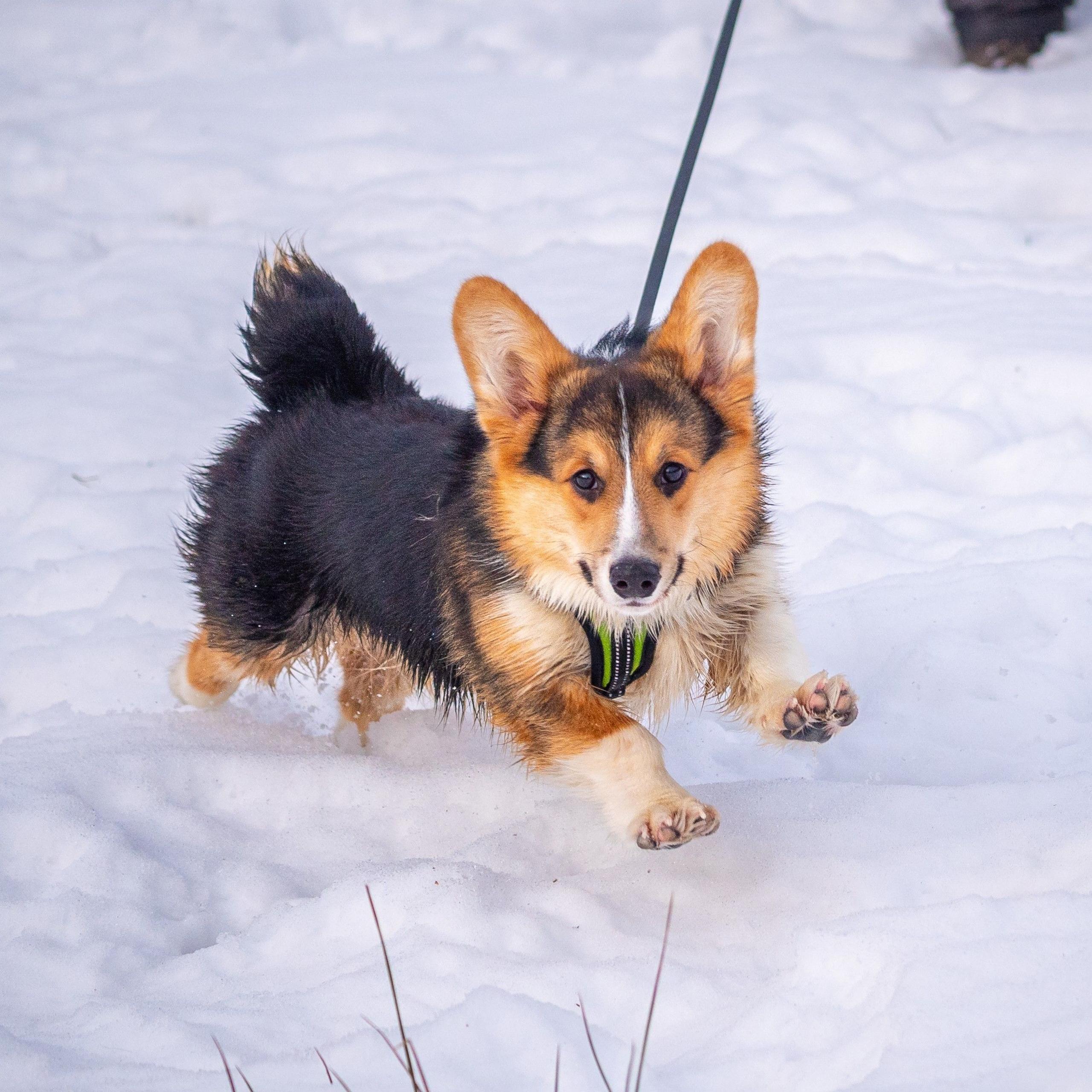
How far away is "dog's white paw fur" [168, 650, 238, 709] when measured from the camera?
3729 millimetres

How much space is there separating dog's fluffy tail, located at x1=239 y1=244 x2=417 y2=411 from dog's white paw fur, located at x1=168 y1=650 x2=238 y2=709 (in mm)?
843

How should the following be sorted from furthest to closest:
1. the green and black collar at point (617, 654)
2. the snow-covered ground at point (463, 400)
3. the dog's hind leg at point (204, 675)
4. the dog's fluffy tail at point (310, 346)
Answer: the dog's hind leg at point (204, 675)
the dog's fluffy tail at point (310, 346)
the green and black collar at point (617, 654)
the snow-covered ground at point (463, 400)

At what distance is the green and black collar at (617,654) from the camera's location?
2.82 meters

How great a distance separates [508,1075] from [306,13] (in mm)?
8065

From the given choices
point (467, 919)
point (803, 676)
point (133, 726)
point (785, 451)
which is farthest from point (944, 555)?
point (133, 726)

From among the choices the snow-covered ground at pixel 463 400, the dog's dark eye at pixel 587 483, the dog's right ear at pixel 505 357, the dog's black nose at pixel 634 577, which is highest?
the dog's right ear at pixel 505 357

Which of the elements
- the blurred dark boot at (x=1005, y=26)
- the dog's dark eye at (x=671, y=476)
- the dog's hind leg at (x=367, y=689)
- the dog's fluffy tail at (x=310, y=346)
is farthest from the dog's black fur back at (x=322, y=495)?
the blurred dark boot at (x=1005, y=26)

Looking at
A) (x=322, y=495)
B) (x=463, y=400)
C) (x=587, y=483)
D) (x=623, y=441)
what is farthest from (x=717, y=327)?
(x=463, y=400)

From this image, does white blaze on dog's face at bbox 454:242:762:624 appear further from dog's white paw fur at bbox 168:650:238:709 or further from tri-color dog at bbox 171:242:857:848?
dog's white paw fur at bbox 168:650:238:709

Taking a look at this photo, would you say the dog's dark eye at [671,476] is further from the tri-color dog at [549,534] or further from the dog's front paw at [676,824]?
the dog's front paw at [676,824]

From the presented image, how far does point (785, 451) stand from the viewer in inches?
183

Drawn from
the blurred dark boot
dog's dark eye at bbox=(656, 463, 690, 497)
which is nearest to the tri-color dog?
dog's dark eye at bbox=(656, 463, 690, 497)

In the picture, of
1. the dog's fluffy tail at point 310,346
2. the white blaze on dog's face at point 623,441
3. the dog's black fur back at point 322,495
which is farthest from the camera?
the dog's fluffy tail at point 310,346

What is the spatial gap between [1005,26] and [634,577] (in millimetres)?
5774
